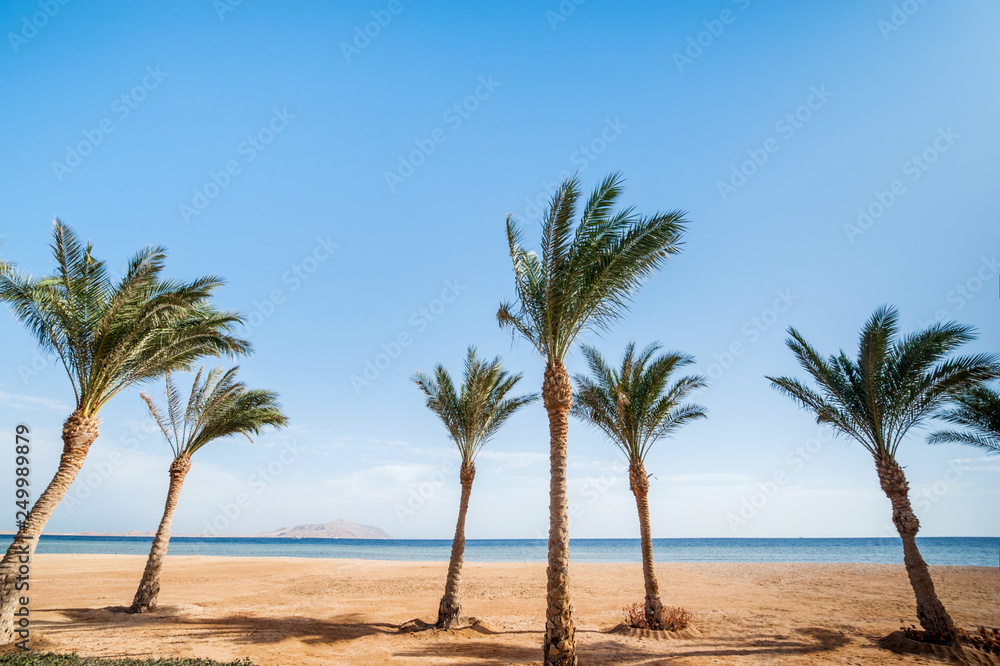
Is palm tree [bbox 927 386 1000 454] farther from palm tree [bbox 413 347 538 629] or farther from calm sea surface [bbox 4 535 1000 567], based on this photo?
calm sea surface [bbox 4 535 1000 567]

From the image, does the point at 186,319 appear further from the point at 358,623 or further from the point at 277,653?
the point at 358,623

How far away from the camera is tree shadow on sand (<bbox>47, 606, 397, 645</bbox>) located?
460 inches

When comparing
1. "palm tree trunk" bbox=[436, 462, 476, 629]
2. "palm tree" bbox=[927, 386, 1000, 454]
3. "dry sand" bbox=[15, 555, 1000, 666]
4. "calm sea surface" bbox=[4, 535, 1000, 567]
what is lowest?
"calm sea surface" bbox=[4, 535, 1000, 567]

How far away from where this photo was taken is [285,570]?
3112 cm

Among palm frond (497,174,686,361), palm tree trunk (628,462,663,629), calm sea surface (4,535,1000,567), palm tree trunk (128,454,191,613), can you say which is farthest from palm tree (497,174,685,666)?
calm sea surface (4,535,1000,567)

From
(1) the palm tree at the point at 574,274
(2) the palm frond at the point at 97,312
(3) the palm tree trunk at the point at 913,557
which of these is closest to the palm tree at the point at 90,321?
(2) the palm frond at the point at 97,312

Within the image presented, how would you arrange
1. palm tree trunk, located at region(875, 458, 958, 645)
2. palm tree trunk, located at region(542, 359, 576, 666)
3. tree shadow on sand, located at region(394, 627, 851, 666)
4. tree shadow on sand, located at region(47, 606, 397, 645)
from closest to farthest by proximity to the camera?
palm tree trunk, located at region(542, 359, 576, 666) → tree shadow on sand, located at region(394, 627, 851, 666) → palm tree trunk, located at region(875, 458, 958, 645) → tree shadow on sand, located at region(47, 606, 397, 645)

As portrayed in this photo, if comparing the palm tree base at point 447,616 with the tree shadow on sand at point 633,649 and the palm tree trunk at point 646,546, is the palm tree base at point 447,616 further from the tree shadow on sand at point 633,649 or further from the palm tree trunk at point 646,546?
the palm tree trunk at point 646,546

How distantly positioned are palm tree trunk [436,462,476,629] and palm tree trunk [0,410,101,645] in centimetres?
890

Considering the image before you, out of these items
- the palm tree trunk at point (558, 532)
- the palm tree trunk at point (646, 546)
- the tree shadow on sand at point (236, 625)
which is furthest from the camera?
the palm tree trunk at point (646, 546)

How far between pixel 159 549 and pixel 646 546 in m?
14.5

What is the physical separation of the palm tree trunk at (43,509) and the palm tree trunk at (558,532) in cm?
1001

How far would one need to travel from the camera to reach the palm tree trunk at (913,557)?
35.7 feet

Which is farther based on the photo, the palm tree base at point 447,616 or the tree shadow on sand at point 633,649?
the palm tree base at point 447,616
